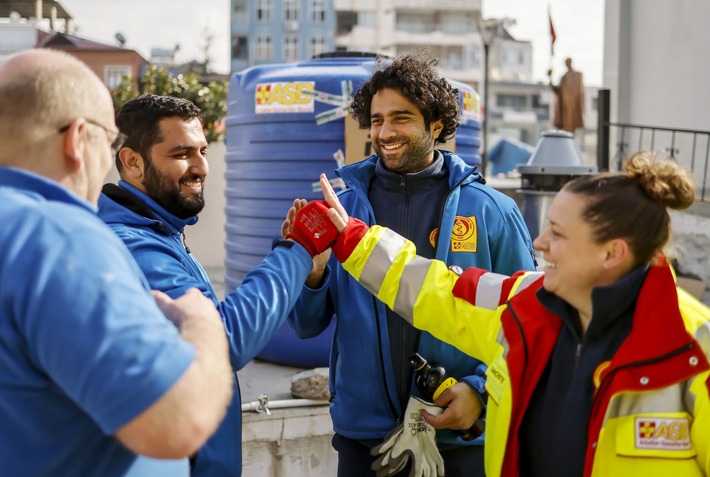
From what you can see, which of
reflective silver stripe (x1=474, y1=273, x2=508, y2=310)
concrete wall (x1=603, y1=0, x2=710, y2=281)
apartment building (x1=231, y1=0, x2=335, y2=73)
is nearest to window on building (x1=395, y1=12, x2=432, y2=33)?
apartment building (x1=231, y1=0, x2=335, y2=73)

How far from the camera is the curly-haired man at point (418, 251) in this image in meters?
2.63

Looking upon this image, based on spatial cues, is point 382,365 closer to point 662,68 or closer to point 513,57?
point 662,68

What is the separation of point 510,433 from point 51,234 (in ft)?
4.32

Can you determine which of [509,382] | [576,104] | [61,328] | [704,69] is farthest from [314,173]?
[576,104]

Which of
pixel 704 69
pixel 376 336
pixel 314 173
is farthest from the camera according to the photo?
pixel 704 69

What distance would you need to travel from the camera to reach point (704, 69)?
9.20 metres

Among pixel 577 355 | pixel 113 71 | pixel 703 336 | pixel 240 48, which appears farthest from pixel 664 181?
A: pixel 240 48

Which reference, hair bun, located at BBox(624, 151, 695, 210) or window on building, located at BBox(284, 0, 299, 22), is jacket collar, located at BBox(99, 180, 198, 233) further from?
window on building, located at BBox(284, 0, 299, 22)

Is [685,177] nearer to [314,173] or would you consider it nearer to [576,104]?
[314,173]

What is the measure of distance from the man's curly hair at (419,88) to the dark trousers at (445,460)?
1.18 metres

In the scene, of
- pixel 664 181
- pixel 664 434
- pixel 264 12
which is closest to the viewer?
pixel 664 434

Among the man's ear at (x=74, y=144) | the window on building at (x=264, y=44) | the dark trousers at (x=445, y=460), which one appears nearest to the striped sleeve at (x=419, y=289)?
the dark trousers at (x=445, y=460)

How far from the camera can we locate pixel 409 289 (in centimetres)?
232

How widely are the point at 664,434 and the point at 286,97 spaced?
3483 millimetres
